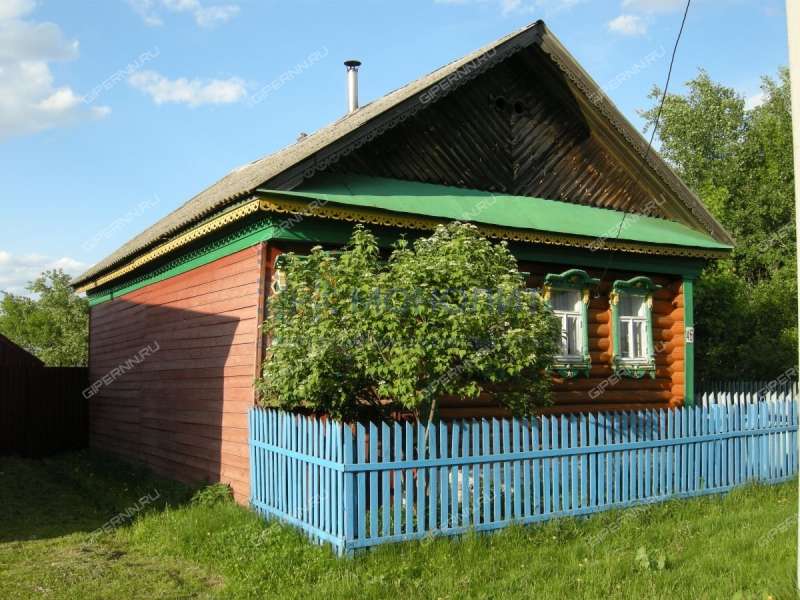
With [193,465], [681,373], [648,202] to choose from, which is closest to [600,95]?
[648,202]

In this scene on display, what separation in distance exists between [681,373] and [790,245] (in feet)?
66.8

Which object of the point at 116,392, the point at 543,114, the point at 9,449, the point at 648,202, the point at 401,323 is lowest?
the point at 9,449

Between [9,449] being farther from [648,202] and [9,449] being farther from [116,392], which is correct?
[648,202]

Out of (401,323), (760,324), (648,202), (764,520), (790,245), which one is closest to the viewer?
(401,323)

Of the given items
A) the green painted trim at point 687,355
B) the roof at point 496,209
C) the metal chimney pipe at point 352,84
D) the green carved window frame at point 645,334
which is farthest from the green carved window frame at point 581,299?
the metal chimney pipe at point 352,84

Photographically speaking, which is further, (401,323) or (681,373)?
(681,373)

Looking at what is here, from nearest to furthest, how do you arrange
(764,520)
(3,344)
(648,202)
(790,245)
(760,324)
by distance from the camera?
1. (764,520)
2. (648,202)
3. (3,344)
4. (760,324)
5. (790,245)

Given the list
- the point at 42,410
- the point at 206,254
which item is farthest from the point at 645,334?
the point at 42,410

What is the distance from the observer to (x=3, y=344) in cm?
1673

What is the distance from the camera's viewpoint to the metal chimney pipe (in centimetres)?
1555

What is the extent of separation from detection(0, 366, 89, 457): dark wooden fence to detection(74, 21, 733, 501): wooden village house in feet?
7.16

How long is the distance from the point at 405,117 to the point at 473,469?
16.5 feet

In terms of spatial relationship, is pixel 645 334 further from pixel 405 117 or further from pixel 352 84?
pixel 352 84

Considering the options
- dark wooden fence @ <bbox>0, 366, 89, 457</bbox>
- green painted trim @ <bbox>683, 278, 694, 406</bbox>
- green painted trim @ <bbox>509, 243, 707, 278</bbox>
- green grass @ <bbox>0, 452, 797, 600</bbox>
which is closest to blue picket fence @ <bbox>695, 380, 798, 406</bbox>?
green painted trim @ <bbox>683, 278, 694, 406</bbox>
